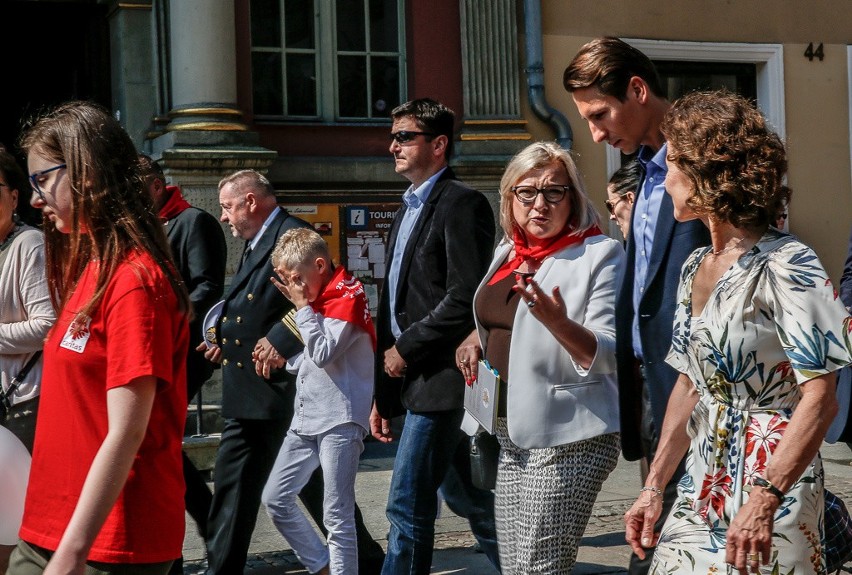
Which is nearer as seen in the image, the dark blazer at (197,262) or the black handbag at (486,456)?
the black handbag at (486,456)

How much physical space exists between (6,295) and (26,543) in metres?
1.92

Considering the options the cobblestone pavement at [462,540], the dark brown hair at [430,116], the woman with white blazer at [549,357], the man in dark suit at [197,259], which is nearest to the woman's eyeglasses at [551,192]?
the woman with white blazer at [549,357]

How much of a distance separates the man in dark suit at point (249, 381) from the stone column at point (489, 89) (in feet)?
19.0

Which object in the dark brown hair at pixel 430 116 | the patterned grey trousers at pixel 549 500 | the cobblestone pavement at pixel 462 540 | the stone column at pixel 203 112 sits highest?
the stone column at pixel 203 112

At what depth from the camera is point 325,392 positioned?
536 centimetres

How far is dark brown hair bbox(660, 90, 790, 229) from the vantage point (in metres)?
3.05

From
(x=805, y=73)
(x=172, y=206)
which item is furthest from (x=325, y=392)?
(x=805, y=73)

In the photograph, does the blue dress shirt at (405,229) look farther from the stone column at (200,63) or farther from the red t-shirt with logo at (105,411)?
the stone column at (200,63)

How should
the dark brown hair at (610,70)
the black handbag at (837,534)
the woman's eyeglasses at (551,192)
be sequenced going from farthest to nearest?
the woman's eyeglasses at (551,192), the dark brown hair at (610,70), the black handbag at (837,534)

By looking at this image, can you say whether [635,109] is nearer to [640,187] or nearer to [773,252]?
[640,187]

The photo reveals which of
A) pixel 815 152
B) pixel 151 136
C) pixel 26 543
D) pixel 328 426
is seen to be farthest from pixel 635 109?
pixel 815 152

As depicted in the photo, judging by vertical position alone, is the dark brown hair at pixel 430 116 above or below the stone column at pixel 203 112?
below

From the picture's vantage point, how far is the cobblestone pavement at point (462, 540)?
609 cm

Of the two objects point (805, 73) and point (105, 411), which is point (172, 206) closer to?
point (105, 411)
